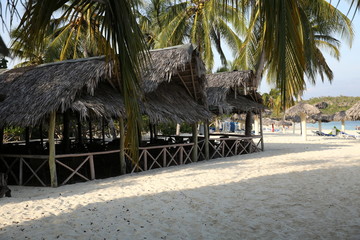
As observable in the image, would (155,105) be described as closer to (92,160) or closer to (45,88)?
(92,160)

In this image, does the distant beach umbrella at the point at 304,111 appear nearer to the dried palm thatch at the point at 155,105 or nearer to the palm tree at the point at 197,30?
the palm tree at the point at 197,30

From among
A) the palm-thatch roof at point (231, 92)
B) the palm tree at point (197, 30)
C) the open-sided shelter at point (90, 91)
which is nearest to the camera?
the open-sided shelter at point (90, 91)

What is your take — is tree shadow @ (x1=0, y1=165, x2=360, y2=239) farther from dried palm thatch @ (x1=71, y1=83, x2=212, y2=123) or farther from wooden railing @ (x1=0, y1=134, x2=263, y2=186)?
dried palm thatch @ (x1=71, y1=83, x2=212, y2=123)

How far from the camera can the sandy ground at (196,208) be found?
3678 mm

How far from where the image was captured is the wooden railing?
7410 mm

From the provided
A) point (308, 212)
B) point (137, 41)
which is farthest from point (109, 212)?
point (137, 41)

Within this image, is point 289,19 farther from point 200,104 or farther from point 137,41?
point 200,104

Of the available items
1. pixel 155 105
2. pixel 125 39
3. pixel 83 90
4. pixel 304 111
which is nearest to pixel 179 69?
pixel 155 105

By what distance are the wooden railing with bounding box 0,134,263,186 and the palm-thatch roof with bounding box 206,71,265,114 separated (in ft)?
4.17

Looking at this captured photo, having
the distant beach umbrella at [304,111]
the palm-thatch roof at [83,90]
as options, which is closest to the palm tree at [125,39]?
the palm-thatch roof at [83,90]

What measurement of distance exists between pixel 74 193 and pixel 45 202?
0.74m

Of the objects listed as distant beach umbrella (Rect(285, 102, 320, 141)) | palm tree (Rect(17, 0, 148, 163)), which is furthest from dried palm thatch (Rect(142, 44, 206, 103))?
→ distant beach umbrella (Rect(285, 102, 320, 141))

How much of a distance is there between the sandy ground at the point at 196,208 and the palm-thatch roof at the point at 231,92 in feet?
16.5

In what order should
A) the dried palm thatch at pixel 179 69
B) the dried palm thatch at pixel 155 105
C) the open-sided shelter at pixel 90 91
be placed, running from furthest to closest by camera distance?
the dried palm thatch at pixel 179 69, the dried palm thatch at pixel 155 105, the open-sided shelter at pixel 90 91
